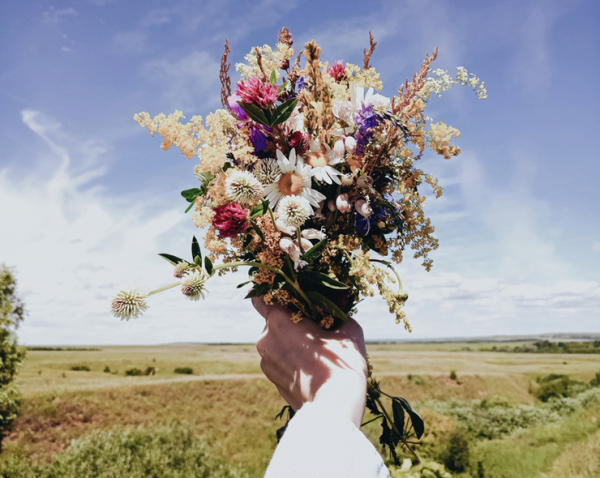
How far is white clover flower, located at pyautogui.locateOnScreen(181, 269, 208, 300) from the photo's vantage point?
134 cm

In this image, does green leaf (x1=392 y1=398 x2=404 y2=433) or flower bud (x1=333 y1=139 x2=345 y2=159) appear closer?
flower bud (x1=333 y1=139 x2=345 y2=159)

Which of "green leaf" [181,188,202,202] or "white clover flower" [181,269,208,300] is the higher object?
"green leaf" [181,188,202,202]

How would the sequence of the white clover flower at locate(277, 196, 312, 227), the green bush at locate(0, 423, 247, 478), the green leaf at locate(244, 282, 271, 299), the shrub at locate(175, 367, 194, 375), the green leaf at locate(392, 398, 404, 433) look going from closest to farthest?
the white clover flower at locate(277, 196, 312, 227), the green leaf at locate(244, 282, 271, 299), the green leaf at locate(392, 398, 404, 433), the green bush at locate(0, 423, 247, 478), the shrub at locate(175, 367, 194, 375)

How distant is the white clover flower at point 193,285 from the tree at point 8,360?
15159 mm

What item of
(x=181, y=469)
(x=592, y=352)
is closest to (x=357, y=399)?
(x=181, y=469)

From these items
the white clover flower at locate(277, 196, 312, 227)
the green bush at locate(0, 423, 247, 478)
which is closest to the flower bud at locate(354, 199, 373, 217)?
the white clover flower at locate(277, 196, 312, 227)

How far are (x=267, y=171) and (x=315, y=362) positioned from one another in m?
0.84

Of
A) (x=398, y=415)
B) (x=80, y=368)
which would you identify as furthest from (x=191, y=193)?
(x=80, y=368)

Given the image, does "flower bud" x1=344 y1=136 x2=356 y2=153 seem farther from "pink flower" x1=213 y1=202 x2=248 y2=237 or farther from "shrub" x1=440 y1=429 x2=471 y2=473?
"shrub" x1=440 y1=429 x2=471 y2=473

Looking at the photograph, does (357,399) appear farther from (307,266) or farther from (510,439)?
(510,439)

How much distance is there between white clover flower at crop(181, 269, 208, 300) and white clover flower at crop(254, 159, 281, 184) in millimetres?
476

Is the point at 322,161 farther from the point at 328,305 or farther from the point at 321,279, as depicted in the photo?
the point at 328,305

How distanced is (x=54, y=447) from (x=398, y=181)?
15562 millimetres

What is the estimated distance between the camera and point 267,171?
153 cm
